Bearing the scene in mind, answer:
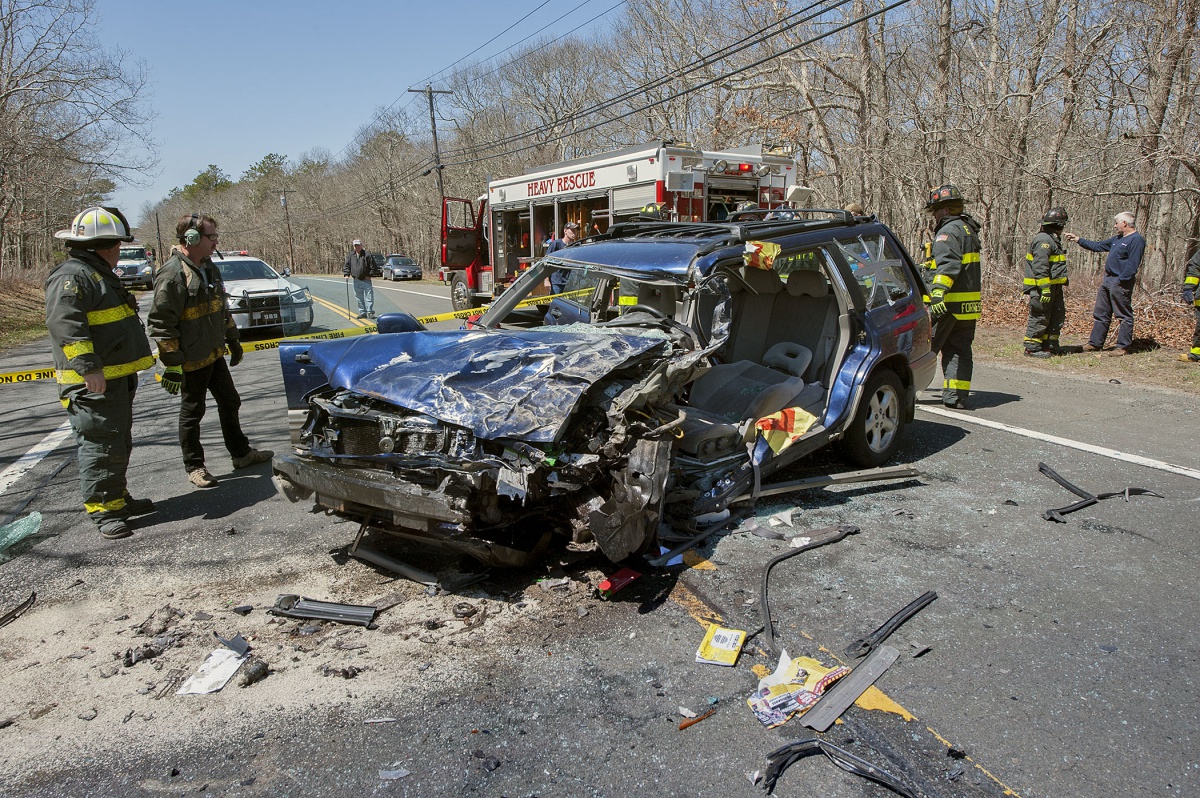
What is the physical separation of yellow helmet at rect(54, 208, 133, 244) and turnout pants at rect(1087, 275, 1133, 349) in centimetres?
1077

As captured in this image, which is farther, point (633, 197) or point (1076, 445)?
point (633, 197)

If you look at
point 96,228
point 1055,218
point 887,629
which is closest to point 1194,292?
point 1055,218

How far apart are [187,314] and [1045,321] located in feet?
32.6

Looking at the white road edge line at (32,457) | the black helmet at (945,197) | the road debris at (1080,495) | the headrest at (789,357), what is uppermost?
the black helmet at (945,197)

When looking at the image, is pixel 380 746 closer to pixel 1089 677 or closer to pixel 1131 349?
pixel 1089 677

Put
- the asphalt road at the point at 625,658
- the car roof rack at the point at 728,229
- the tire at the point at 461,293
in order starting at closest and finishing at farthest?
the asphalt road at the point at 625,658
the car roof rack at the point at 728,229
the tire at the point at 461,293

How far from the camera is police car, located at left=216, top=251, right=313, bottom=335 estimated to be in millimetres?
13586

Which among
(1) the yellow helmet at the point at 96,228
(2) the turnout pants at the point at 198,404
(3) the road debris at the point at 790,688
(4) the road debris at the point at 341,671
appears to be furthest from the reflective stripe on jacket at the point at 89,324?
(3) the road debris at the point at 790,688

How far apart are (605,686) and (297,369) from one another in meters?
2.60

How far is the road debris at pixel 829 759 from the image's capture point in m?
2.24

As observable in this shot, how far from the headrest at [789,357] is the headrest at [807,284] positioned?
379 millimetres

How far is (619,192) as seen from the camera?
12.5 m

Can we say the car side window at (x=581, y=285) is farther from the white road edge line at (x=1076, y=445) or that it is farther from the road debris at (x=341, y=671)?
the white road edge line at (x=1076, y=445)

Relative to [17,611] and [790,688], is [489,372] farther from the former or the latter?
[17,611]
